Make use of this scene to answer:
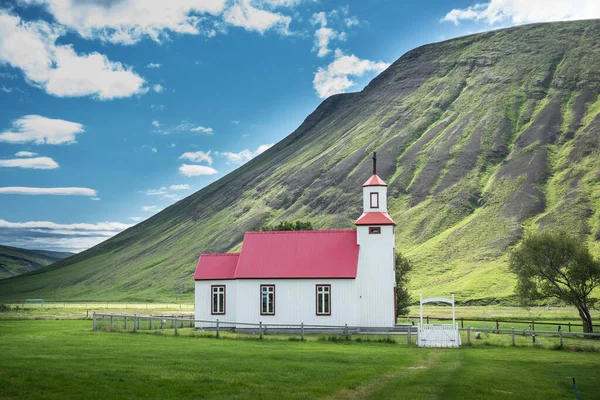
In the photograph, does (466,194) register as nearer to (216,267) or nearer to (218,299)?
(216,267)

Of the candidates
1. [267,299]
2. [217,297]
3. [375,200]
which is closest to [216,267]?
[217,297]

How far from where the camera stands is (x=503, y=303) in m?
89.7

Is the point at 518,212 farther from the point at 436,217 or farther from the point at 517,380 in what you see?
the point at 517,380

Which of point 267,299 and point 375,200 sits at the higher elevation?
point 375,200

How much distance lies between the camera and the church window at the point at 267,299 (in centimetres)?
4631

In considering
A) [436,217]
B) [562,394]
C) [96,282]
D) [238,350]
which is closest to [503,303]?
[436,217]

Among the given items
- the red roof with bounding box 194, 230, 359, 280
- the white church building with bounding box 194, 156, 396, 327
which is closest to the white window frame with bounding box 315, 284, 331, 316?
the white church building with bounding box 194, 156, 396, 327

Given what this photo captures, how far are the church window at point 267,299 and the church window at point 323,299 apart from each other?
3566 mm

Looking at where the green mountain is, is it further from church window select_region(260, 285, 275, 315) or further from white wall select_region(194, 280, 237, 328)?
church window select_region(260, 285, 275, 315)

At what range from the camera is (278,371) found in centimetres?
2238

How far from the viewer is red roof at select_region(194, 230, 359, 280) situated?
151 ft

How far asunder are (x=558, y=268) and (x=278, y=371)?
1373 inches

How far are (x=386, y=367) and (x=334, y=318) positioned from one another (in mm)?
20524

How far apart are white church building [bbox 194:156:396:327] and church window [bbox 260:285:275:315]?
8 cm
